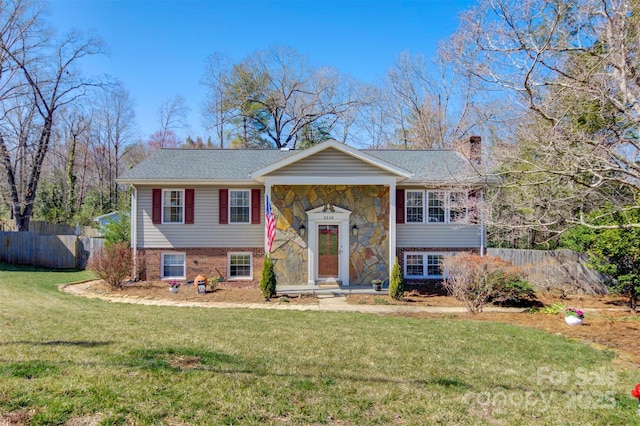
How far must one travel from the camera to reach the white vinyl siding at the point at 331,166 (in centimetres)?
1323

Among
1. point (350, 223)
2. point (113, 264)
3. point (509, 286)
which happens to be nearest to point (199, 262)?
point (113, 264)

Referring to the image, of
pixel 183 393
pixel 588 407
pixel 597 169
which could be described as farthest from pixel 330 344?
pixel 597 169

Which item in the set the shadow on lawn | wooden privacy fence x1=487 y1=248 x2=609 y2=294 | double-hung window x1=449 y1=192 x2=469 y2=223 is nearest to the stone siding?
double-hung window x1=449 y1=192 x2=469 y2=223

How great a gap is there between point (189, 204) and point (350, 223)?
19.9 feet

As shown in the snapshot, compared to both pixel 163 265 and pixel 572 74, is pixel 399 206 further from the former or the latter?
pixel 163 265

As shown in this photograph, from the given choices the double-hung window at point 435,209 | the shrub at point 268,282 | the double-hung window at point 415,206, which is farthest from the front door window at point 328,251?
the double-hung window at point 435,209

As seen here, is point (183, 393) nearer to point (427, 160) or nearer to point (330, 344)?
point (330, 344)

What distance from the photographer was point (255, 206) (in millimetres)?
14625

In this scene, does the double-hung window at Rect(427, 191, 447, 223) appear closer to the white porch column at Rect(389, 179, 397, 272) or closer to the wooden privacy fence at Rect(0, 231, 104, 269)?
the white porch column at Rect(389, 179, 397, 272)

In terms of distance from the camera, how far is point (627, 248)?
11.2 meters

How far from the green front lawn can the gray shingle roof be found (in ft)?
23.0

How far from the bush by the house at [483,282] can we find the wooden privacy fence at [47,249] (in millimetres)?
16965

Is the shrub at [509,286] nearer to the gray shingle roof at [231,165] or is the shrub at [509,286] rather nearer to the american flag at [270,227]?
the gray shingle roof at [231,165]

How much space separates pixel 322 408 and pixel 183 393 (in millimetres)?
1462
